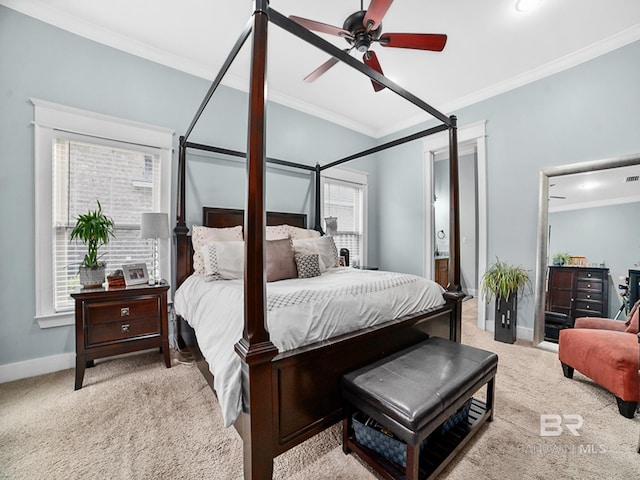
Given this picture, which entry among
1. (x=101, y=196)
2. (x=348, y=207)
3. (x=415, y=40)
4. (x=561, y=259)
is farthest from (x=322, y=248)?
(x=561, y=259)

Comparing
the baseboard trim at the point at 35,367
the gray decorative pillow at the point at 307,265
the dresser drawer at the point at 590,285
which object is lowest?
the baseboard trim at the point at 35,367

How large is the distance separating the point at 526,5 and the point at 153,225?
364 cm

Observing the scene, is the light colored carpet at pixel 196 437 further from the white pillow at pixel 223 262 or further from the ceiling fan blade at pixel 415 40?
the ceiling fan blade at pixel 415 40

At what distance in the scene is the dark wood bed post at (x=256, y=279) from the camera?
3.78 ft

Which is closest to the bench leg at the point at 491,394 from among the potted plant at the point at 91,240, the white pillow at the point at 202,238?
the white pillow at the point at 202,238

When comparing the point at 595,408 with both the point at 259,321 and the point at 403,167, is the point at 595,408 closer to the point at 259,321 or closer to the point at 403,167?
the point at 259,321

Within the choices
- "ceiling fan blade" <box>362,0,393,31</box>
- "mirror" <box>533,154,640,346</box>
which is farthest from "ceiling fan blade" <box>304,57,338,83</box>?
"mirror" <box>533,154,640,346</box>

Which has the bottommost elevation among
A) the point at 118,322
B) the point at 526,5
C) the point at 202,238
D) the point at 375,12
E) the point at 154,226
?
the point at 118,322

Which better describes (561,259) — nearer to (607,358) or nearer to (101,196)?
(607,358)

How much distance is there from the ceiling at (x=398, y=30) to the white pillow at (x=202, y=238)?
1769mm

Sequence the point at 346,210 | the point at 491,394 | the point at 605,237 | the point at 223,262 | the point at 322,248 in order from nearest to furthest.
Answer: the point at 491,394
the point at 223,262
the point at 605,237
the point at 322,248
the point at 346,210

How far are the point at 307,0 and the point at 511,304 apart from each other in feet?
11.9

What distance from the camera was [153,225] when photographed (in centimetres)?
242

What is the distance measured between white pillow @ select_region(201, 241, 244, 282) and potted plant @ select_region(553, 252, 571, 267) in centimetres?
338
